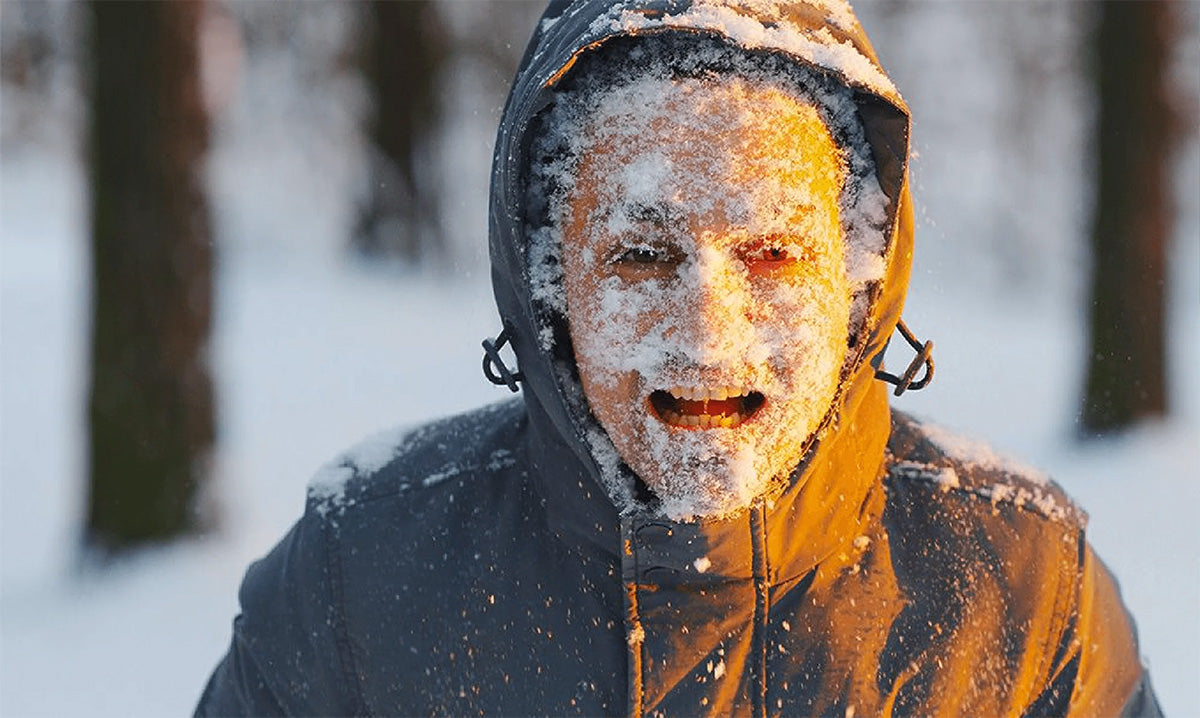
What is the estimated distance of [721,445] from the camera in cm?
139

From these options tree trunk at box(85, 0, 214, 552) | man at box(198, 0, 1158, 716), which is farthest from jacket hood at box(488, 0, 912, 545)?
Result: tree trunk at box(85, 0, 214, 552)

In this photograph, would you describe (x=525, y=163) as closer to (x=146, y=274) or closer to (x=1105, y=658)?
(x=1105, y=658)

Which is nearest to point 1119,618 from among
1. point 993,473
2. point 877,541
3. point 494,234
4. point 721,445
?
point 993,473

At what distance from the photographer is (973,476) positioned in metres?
1.69

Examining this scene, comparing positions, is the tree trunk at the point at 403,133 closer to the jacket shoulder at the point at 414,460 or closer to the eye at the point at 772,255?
the jacket shoulder at the point at 414,460

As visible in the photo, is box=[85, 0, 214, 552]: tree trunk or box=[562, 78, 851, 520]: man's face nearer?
box=[562, 78, 851, 520]: man's face

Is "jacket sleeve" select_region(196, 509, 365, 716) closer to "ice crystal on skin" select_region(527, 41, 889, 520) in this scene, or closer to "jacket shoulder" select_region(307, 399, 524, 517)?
"jacket shoulder" select_region(307, 399, 524, 517)

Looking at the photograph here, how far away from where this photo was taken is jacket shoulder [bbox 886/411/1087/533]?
5.46 ft

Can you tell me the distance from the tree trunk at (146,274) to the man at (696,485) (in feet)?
10.2

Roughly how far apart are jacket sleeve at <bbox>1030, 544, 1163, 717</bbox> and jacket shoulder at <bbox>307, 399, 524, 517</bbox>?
2.56 ft

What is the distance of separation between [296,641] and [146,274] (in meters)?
3.32

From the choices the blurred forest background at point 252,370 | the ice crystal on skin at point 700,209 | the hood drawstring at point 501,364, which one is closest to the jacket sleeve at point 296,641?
the hood drawstring at point 501,364

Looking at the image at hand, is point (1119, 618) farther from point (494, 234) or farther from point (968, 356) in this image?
point (968, 356)

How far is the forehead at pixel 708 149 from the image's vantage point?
1.38 m
